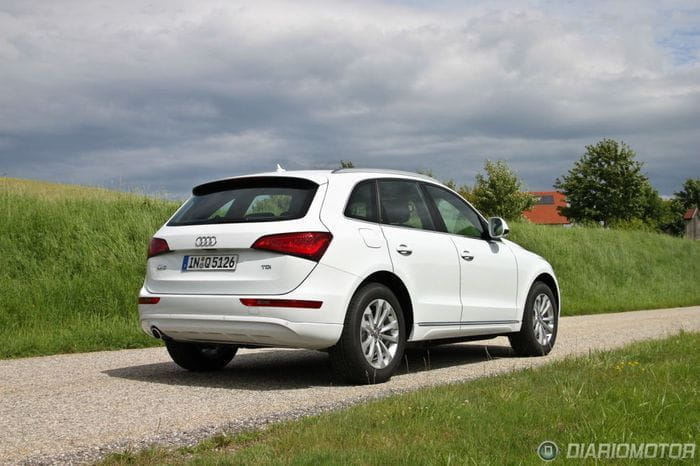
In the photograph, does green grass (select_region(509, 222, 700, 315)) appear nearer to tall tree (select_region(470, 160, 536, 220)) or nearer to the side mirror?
the side mirror

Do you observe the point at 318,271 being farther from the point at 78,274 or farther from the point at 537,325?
the point at 78,274

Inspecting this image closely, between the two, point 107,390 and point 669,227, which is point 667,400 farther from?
point 669,227

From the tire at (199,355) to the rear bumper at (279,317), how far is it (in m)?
0.99

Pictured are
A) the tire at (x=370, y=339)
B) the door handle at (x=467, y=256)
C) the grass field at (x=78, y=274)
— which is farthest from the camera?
the grass field at (x=78, y=274)

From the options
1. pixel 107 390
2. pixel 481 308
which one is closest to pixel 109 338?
pixel 107 390

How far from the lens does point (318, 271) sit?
6.78 metres

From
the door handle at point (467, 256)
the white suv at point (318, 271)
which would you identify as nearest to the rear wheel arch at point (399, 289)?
the white suv at point (318, 271)

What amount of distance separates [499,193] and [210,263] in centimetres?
6126

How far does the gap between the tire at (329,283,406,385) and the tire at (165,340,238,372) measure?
1453mm

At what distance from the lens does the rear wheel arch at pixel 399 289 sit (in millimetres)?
7344

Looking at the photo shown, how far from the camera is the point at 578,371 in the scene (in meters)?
7.03

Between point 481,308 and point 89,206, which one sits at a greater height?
point 89,206

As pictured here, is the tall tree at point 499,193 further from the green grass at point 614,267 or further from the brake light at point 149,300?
the brake light at point 149,300

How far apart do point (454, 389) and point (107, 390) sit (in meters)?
2.87
